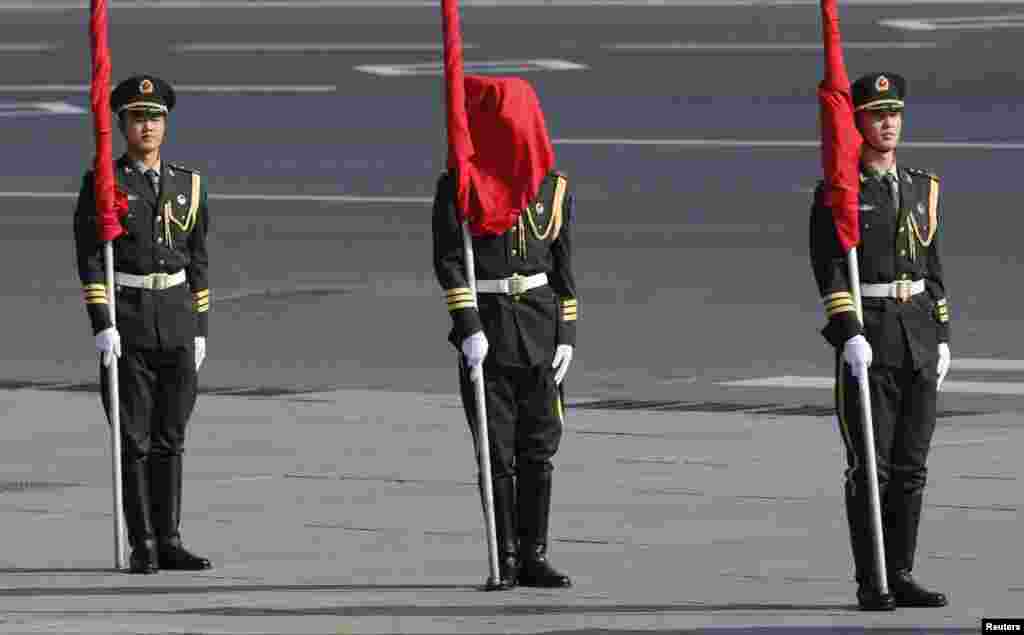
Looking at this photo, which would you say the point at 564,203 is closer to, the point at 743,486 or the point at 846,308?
the point at 846,308

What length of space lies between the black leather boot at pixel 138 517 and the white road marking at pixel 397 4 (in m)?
34.2

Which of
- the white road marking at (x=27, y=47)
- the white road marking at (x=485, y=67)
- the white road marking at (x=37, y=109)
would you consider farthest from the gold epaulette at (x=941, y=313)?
the white road marking at (x=27, y=47)

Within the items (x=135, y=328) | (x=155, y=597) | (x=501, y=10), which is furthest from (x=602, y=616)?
(x=501, y=10)

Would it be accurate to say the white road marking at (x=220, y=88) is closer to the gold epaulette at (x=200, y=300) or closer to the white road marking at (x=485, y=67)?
the white road marking at (x=485, y=67)

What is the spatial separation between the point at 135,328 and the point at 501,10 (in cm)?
3437

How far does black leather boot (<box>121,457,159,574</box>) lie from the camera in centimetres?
1409

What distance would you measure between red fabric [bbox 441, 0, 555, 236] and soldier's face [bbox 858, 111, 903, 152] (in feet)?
4.64

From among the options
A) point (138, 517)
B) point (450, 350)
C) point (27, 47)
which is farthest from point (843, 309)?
point (27, 47)

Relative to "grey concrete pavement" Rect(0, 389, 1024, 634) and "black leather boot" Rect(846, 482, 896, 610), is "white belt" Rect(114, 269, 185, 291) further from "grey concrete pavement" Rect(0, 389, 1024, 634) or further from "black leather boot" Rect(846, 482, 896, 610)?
"black leather boot" Rect(846, 482, 896, 610)

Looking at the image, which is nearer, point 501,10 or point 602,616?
point 602,616

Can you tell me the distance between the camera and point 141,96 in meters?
14.3

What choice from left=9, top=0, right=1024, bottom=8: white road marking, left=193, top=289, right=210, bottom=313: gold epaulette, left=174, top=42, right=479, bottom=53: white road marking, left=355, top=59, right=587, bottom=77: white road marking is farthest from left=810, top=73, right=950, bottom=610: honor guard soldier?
left=9, top=0, right=1024, bottom=8: white road marking

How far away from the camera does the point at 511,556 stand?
13492 mm

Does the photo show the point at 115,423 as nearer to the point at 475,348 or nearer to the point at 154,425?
the point at 154,425
